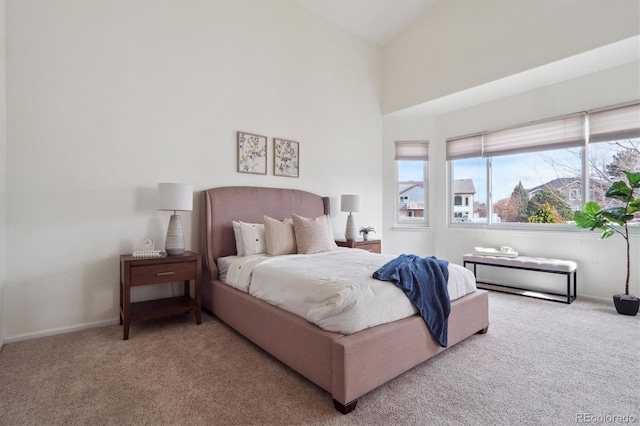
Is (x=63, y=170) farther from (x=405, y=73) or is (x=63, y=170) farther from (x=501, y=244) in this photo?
(x=501, y=244)

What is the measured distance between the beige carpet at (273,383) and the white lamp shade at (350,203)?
2.26 metres

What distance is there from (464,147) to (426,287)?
12.1ft

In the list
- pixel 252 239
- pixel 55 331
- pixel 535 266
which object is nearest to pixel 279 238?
pixel 252 239

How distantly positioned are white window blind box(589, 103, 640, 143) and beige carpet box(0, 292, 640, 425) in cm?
234

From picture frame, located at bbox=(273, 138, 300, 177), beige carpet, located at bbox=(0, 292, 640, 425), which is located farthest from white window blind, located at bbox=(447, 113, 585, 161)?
picture frame, located at bbox=(273, 138, 300, 177)

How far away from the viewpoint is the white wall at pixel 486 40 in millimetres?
3090

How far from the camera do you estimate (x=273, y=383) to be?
183 cm

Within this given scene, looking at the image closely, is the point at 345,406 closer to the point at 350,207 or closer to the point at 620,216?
the point at 350,207

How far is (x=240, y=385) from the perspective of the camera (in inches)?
71.3

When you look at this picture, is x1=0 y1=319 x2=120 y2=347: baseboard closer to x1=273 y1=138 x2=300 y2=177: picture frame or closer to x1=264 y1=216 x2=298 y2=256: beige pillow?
x1=264 y1=216 x2=298 y2=256: beige pillow

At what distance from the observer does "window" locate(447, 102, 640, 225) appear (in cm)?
364

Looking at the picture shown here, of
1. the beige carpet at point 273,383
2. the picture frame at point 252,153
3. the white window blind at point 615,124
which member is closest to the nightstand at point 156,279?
the beige carpet at point 273,383

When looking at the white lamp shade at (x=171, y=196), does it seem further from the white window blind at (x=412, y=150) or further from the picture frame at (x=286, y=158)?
the white window blind at (x=412, y=150)

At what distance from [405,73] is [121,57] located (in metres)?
3.93
